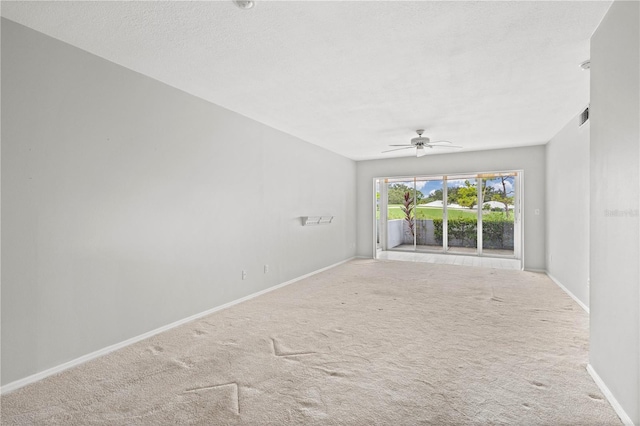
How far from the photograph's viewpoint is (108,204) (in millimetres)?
2703

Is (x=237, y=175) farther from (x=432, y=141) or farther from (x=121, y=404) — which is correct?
(x=432, y=141)

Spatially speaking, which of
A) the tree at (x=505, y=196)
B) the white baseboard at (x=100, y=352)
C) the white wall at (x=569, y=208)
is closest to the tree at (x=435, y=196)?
the tree at (x=505, y=196)

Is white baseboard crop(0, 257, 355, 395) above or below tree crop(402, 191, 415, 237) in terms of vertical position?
below

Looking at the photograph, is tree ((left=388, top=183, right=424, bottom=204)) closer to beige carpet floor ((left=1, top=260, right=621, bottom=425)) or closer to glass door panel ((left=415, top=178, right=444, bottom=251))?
glass door panel ((left=415, top=178, right=444, bottom=251))

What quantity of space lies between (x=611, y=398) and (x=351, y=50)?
294cm

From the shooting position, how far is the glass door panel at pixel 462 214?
315 inches

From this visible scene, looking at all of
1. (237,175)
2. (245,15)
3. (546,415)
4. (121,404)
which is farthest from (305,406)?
(237,175)

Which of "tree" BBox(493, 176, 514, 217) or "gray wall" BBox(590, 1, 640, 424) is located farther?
"tree" BBox(493, 176, 514, 217)

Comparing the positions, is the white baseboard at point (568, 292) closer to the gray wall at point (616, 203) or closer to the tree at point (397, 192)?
the gray wall at point (616, 203)

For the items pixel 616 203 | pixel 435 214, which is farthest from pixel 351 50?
pixel 435 214

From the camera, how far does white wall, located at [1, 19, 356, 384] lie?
7.17ft

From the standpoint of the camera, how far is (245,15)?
2.08m

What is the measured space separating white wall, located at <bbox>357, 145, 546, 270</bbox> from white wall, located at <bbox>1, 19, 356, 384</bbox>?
386 centimetres

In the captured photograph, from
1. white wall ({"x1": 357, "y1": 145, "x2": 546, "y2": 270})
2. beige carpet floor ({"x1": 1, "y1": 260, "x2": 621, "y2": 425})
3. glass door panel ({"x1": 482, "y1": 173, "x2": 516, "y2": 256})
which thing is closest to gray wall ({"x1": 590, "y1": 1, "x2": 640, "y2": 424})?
beige carpet floor ({"x1": 1, "y1": 260, "x2": 621, "y2": 425})
